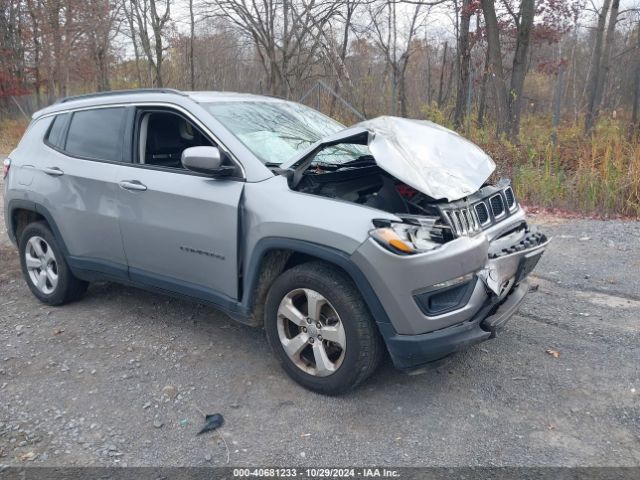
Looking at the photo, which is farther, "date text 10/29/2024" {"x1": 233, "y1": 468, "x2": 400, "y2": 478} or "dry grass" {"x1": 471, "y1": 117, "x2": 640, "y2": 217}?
"dry grass" {"x1": 471, "y1": 117, "x2": 640, "y2": 217}

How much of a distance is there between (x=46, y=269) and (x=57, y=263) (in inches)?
9.3

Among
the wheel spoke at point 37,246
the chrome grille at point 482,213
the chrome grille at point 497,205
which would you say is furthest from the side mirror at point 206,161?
the wheel spoke at point 37,246

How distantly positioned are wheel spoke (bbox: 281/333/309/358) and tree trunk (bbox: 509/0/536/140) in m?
9.83

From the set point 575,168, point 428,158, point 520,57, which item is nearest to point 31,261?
point 428,158

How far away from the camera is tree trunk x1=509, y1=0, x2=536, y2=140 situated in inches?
481

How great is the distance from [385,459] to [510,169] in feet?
25.0

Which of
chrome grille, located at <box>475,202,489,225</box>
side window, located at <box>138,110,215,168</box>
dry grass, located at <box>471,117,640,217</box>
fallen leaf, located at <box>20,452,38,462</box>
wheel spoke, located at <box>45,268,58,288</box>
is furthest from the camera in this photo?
dry grass, located at <box>471,117,640,217</box>

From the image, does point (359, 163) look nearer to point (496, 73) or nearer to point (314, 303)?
point (314, 303)

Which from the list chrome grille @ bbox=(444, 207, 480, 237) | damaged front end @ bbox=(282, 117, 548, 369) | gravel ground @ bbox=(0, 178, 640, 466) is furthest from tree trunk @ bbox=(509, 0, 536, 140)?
chrome grille @ bbox=(444, 207, 480, 237)

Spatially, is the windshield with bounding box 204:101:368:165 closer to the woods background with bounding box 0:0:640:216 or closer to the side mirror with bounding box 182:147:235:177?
the side mirror with bounding box 182:147:235:177

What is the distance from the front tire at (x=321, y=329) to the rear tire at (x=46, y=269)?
7.44ft

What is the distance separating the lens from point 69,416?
129 inches

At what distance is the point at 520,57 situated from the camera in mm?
12945

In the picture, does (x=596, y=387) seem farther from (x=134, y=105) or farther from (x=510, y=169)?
(x=510, y=169)
